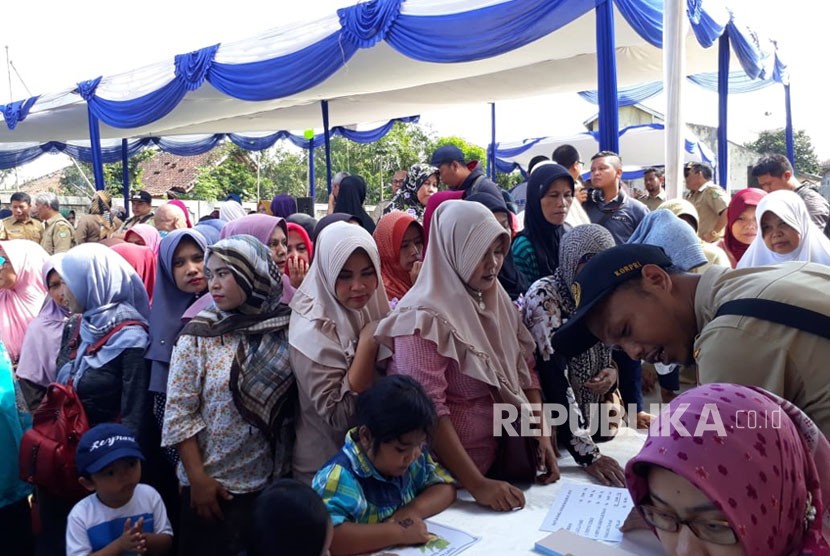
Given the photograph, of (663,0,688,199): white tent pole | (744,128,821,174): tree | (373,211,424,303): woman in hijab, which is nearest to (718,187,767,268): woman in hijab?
(663,0,688,199): white tent pole

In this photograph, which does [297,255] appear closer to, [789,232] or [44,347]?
[44,347]

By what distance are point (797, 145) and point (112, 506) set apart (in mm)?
34046

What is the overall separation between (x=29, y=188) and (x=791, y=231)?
36311 mm

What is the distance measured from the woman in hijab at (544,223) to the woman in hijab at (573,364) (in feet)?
2.28

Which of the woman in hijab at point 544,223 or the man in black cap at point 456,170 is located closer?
the woman in hijab at point 544,223

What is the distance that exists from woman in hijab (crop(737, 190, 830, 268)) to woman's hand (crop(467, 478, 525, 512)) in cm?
186

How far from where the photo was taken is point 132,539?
1.77 m

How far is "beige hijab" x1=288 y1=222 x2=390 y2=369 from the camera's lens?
1.77 m

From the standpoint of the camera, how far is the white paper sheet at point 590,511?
1.42m

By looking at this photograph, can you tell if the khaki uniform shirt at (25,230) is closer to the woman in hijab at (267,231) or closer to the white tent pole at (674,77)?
the woman in hijab at (267,231)

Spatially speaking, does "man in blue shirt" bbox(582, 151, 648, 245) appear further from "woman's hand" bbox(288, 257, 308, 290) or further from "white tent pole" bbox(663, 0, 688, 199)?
"woman's hand" bbox(288, 257, 308, 290)

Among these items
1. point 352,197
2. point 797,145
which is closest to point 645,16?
point 352,197

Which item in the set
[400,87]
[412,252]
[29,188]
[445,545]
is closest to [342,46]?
[400,87]

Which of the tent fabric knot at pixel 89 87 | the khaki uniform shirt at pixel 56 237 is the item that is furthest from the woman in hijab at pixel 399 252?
the tent fabric knot at pixel 89 87
